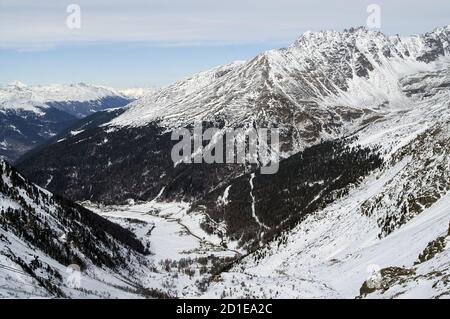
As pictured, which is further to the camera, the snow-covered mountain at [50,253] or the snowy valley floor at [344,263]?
the snow-covered mountain at [50,253]

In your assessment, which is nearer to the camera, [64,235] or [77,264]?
[77,264]

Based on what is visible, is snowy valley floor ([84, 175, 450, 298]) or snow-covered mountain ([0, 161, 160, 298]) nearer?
snowy valley floor ([84, 175, 450, 298])

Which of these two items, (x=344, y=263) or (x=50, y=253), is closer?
(x=344, y=263)

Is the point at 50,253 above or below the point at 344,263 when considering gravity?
above
